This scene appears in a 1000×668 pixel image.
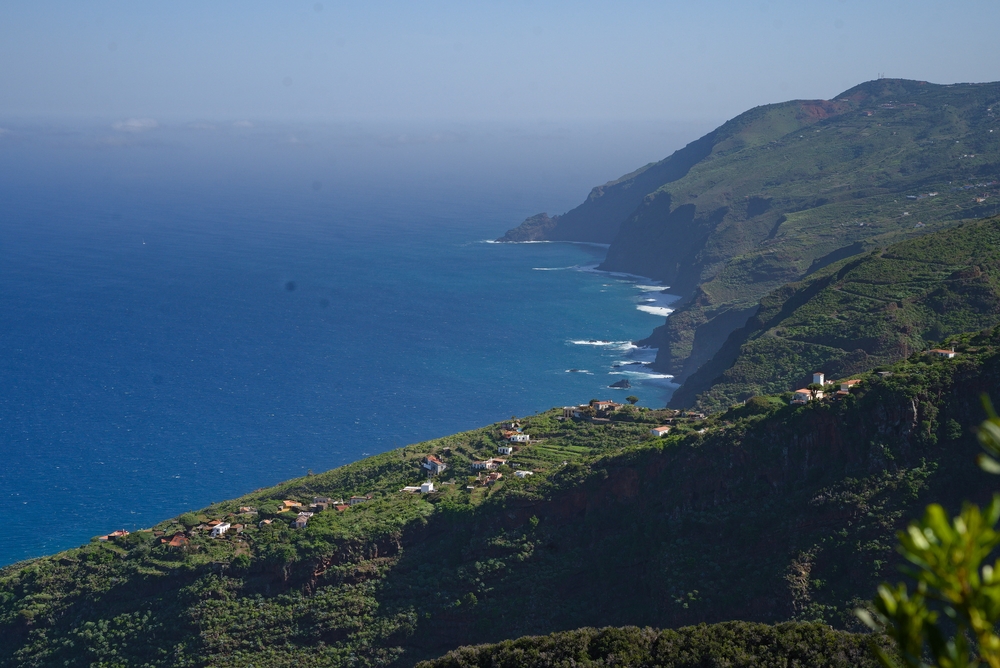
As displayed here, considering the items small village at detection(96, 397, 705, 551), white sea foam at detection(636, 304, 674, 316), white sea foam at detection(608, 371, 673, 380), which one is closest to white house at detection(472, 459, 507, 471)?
small village at detection(96, 397, 705, 551)

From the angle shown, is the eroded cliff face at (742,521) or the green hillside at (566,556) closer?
the eroded cliff face at (742,521)

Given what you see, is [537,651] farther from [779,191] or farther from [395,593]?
[779,191]

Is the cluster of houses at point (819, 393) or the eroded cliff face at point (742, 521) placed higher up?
the cluster of houses at point (819, 393)

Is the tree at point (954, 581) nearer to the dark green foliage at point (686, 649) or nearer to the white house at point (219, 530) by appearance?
the dark green foliage at point (686, 649)

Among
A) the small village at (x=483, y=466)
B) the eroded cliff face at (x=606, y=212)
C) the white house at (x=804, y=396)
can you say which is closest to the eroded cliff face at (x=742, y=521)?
the white house at (x=804, y=396)

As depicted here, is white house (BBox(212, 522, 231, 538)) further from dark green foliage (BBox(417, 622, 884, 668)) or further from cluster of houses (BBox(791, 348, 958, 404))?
cluster of houses (BBox(791, 348, 958, 404))

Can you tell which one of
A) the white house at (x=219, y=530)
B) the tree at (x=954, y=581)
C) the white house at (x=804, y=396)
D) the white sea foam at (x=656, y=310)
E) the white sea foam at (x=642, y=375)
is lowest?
the white sea foam at (x=642, y=375)
